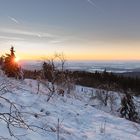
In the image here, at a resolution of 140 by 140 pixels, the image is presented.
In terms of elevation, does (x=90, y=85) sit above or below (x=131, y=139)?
below

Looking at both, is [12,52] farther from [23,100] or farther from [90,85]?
[90,85]

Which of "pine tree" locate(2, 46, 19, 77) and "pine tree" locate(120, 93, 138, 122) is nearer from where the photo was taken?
"pine tree" locate(2, 46, 19, 77)

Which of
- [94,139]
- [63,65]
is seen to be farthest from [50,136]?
[63,65]

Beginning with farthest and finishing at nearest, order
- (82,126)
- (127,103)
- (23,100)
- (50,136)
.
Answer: (127,103), (23,100), (82,126), (50,136)

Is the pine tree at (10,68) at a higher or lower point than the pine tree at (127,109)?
higher

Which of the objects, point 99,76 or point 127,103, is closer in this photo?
point 127,103

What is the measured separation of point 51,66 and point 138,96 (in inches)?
3377

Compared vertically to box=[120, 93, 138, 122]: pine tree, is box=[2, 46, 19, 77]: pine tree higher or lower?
higher

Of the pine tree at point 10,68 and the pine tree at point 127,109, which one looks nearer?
the pine tree at point 10,68

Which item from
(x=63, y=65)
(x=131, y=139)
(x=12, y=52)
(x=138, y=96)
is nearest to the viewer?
(x=131, y=139)

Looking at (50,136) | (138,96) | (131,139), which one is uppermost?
(50,136)

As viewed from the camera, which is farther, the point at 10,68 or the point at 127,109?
the point at 127,109

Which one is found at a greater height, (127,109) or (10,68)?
(10,68)

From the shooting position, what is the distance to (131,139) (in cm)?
945
